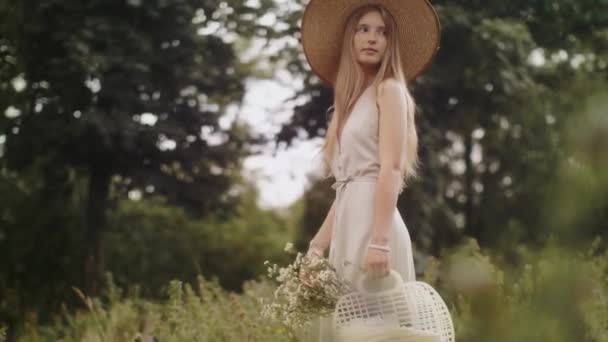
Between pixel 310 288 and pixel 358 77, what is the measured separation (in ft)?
2.66

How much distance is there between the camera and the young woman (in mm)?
2580

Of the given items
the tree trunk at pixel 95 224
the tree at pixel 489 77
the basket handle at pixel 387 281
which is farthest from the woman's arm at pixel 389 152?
the tree trunk at pixel 95 224

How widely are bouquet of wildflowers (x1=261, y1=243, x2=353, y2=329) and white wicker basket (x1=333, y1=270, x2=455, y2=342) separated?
0.08 metres

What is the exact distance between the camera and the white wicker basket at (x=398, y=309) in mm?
2352

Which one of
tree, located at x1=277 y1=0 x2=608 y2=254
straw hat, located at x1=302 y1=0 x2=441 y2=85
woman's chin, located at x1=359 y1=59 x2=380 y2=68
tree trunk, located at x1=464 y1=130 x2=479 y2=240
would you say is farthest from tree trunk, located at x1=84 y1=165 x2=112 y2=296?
woman's chin, located at x1=359 y1=59 x2=380 y2=68

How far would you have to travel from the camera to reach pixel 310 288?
2451 millimetres

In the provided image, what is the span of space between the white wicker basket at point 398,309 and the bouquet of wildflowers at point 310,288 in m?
0.08

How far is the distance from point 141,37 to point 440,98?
3050 millimetres

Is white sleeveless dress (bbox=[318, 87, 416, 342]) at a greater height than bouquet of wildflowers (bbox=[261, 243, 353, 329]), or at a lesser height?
greater

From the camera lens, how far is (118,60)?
24.3ft

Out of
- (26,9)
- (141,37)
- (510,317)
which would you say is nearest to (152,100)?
(141,37)

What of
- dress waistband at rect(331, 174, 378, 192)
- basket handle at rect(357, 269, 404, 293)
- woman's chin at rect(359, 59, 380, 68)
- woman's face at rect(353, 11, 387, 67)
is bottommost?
basket handle at rect(357, 269, 404, 293)

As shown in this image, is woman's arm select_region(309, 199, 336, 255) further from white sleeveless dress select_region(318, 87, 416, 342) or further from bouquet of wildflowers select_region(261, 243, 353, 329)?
bouquet of wildflowers select_region(261, 243, 353, 329)

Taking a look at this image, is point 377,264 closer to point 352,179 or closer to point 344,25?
→ point 352,179
